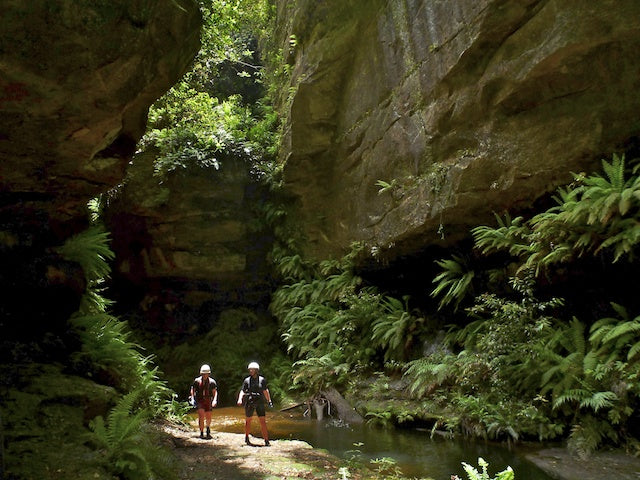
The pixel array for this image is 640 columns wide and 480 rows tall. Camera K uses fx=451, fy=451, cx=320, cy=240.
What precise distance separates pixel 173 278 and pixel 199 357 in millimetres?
2686

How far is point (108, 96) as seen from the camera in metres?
5.03

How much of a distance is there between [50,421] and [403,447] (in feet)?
15.8

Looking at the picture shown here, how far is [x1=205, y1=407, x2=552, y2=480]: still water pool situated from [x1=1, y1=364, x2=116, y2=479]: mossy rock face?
3.47m

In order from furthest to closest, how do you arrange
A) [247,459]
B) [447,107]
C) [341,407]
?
1. [341,407]
2. [447,107]
3. [247,459]

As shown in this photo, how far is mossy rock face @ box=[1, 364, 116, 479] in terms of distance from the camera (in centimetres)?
425

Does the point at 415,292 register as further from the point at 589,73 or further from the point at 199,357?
the point at 199,357

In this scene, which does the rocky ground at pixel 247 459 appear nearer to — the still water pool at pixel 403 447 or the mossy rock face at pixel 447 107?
the still water pool at pixel 403 447

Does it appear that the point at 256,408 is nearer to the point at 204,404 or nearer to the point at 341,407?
the point at 204,404

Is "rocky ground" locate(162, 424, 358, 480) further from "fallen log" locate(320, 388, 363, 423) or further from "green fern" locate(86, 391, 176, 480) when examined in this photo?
"fallen log" locate(320, 388, 363, 423)

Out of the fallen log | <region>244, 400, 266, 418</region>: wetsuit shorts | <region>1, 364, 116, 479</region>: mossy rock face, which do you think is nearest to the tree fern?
the fallen log

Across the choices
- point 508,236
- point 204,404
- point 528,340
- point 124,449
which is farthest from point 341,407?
point 124,449

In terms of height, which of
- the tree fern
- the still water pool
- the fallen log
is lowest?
the still water pool

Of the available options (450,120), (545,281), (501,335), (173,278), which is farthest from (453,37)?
(173,278)

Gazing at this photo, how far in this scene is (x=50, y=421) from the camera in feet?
16.5
